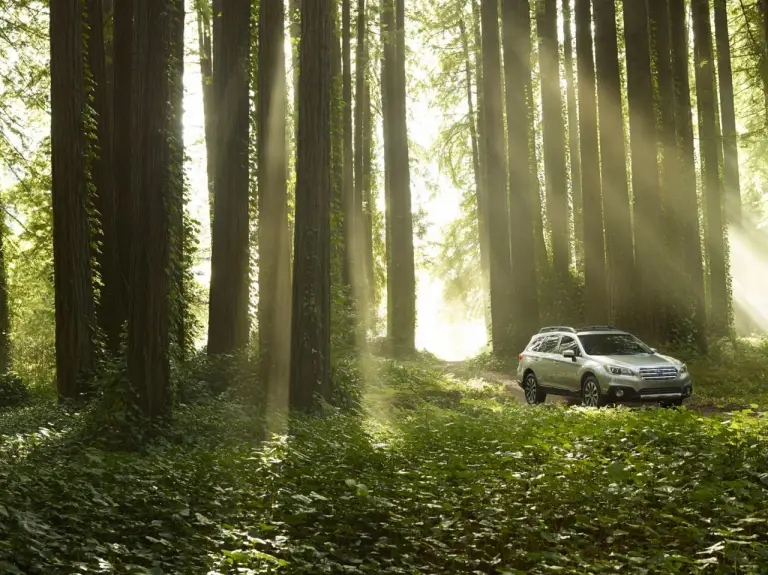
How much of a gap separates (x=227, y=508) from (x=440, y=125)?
33.9 metres

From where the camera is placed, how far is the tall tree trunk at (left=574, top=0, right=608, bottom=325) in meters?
24.1

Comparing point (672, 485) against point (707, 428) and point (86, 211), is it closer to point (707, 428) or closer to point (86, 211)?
point (707, 428)

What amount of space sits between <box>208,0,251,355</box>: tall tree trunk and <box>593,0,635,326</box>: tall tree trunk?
1116cm

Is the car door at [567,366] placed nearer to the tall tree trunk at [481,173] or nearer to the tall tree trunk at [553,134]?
the tall tree trunk at [553,134]

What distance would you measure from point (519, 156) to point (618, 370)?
37.4ft

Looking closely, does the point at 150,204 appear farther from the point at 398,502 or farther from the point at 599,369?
the point at 599,369

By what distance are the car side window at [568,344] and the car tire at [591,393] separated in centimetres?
83

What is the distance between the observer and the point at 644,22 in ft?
73.5

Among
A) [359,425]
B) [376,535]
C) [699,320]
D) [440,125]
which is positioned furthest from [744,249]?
[376,535]

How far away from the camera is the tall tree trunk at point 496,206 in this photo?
1061 inches

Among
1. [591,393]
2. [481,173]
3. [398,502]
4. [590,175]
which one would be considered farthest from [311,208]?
[481,173]

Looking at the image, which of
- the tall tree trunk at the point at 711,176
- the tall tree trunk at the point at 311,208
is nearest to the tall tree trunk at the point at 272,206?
the tall tree trunk at the point at 311,208

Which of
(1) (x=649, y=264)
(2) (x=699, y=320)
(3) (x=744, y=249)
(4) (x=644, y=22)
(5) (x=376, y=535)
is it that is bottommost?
(5) (x=376, y=535)

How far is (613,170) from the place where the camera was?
2370 centimetres
